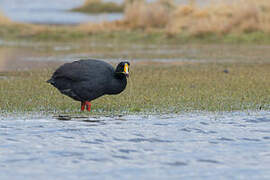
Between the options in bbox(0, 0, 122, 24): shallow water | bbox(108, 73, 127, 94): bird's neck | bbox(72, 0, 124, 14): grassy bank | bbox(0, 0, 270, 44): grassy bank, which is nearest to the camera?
bbox(108, 73, 127, 94): bird's neck

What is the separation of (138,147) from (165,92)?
427cm

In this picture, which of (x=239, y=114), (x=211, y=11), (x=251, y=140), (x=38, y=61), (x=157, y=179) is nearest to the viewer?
(x=157, y=179)

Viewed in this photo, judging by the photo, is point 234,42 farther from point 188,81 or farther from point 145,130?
point 145,130

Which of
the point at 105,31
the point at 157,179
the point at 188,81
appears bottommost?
the point at 157,179

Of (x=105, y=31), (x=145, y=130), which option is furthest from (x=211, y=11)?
(x=145, y=130)

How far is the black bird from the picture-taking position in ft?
32.2

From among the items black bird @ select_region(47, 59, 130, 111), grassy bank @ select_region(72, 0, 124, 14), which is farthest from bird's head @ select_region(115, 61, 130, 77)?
grassy bank @ select_region(72, 0, 124, 14)

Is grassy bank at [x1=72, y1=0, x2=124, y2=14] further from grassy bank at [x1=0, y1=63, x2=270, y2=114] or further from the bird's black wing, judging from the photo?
the bird's black wing

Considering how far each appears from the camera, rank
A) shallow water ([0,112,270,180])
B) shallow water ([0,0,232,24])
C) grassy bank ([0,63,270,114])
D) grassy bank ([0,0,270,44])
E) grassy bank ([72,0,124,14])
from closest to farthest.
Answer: shallow water ([0,112,270,180]) < grassy bank ([0,63,270,114]) < grassy bank ([0,0,270,44]) < shallow water ([0,0,232,24]) < grassy bank ([72,0,124,14])

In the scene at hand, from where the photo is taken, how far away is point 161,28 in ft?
90.2

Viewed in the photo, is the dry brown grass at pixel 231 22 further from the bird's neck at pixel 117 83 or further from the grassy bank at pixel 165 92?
the bird's neck at pixel 117 83

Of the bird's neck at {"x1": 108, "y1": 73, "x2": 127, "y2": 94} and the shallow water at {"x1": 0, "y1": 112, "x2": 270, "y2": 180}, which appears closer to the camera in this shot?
the shallow water at {"x1": 0, "y1": 112, "x2": 270, "y2": 180}

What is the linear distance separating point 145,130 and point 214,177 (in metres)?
2.27

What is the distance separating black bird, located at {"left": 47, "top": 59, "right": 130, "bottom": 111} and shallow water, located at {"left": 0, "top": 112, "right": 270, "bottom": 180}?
430mm
